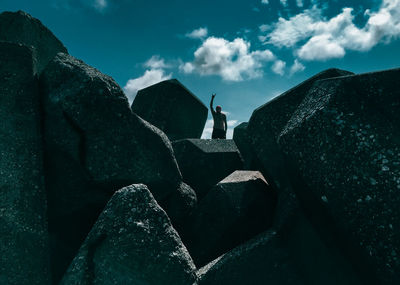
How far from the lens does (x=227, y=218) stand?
175cm

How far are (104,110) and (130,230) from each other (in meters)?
0.72

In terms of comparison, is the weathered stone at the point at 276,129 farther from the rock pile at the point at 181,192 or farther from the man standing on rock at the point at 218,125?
the man standing on rock at the point at 218,125

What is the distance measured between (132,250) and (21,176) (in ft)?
2.45

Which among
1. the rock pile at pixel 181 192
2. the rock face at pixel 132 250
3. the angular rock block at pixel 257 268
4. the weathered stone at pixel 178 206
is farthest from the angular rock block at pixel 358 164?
the weathered stone at pixel 178 206

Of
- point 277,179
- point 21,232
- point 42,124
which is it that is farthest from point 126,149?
point 277,179

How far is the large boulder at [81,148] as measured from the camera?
1.54 m

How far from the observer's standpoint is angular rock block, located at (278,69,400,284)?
106 cm

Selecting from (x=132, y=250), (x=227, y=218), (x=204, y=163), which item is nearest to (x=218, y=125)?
(x=204, y=163)

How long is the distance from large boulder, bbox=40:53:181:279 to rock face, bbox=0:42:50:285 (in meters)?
0.08

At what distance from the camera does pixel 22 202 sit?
140 centimetres

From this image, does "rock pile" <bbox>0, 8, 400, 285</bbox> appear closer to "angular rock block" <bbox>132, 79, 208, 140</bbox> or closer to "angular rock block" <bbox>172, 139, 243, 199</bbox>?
"angular rock block" <bbox>172, 139, 243, 199</bbox>

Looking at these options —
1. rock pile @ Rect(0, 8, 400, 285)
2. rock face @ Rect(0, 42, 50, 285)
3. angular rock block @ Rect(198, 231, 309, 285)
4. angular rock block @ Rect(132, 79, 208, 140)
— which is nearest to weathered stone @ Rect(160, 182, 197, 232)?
rock pile @ Rect(0, 8, 400, 285)

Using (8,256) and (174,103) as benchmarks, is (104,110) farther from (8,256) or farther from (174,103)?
(174,103)

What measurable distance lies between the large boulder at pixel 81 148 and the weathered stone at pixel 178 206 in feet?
0.94
